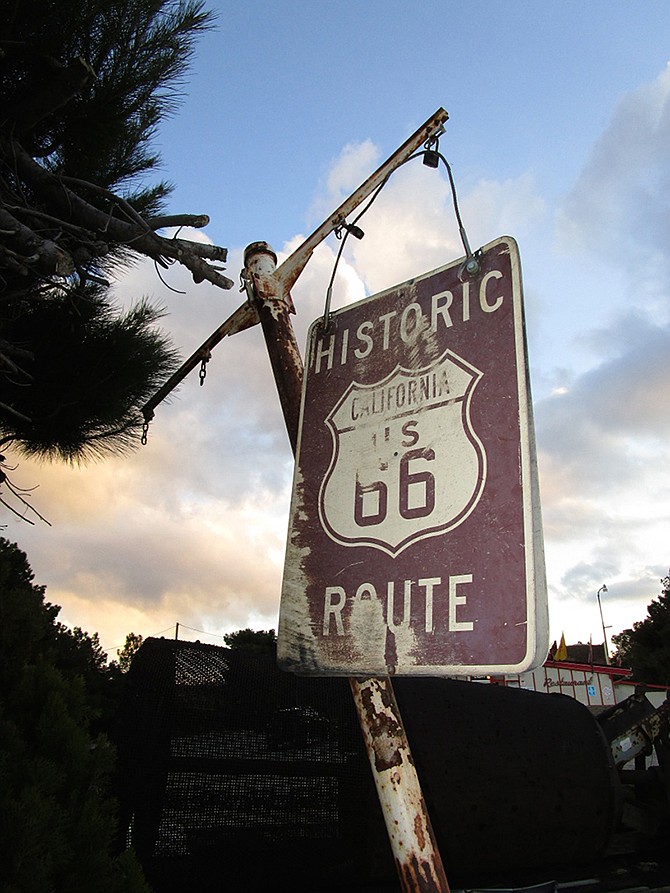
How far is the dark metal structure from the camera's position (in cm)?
215

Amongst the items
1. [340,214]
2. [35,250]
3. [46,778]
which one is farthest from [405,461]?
[35,250]

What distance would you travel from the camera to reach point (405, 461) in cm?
129

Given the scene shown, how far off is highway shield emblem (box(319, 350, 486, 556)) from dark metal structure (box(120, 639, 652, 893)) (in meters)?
1.30

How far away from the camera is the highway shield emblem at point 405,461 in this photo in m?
1.20

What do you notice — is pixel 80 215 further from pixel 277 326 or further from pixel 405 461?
pixel 405 461

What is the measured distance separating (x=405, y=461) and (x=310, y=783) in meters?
1.61

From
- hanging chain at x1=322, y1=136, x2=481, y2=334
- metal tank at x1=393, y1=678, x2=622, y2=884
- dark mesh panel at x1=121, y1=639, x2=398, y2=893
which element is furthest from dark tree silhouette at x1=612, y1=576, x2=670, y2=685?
hanging chain at x1=322, y1=136, x2=481, y2=334

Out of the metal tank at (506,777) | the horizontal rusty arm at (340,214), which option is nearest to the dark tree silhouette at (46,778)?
the horizontal rusty arm at (340,214)

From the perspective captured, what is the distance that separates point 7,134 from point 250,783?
9.94ft

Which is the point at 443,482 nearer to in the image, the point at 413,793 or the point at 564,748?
the point at 413,793

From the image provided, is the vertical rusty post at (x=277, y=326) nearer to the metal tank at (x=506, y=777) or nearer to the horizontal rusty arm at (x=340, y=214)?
the horizontal rusty arm at (x=340, y=214)

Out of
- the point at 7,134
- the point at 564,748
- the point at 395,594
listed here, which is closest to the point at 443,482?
the point at 395,594

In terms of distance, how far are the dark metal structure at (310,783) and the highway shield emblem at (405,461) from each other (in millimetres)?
1297

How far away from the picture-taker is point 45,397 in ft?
13.5
